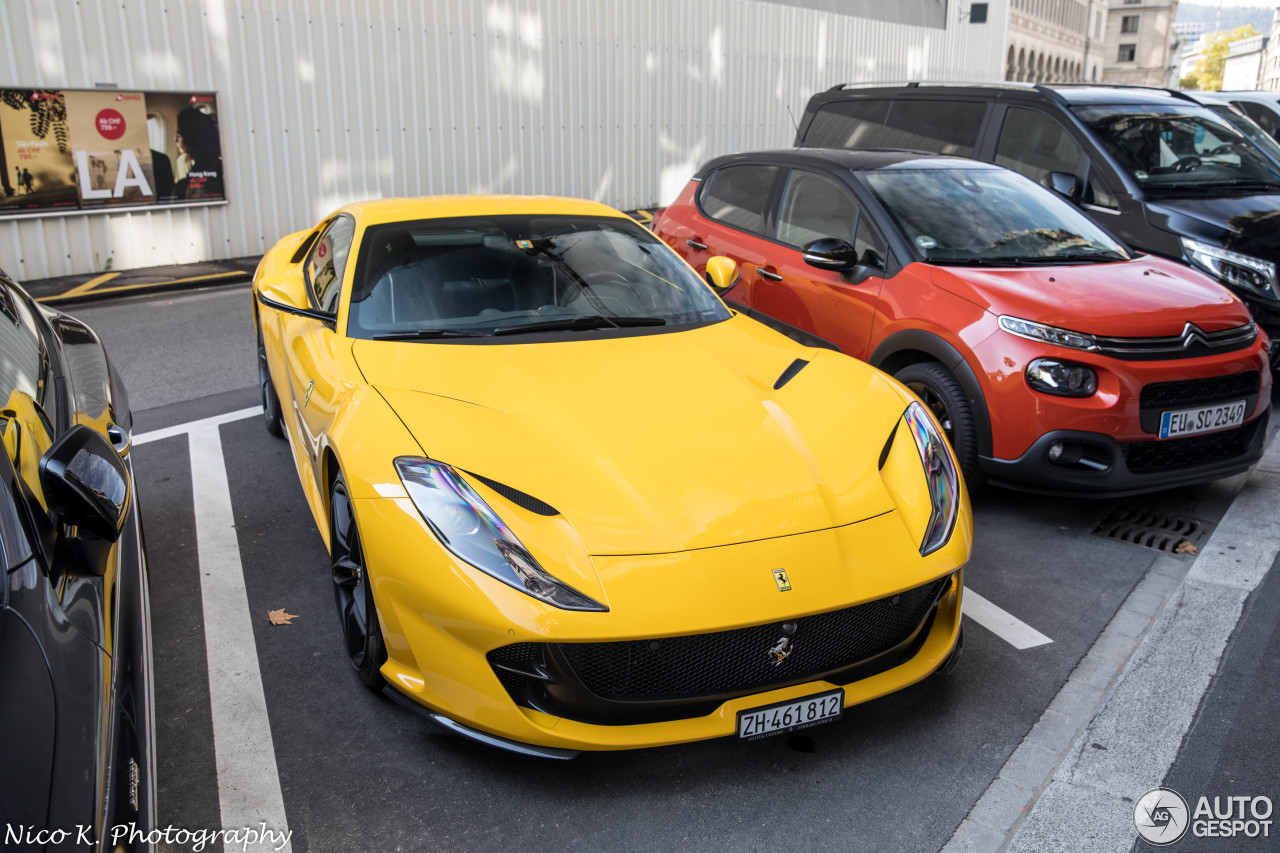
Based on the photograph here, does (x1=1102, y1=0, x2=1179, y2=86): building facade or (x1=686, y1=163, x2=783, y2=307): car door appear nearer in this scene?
(x1=686, y1=163, x2=783, y2=307): car door

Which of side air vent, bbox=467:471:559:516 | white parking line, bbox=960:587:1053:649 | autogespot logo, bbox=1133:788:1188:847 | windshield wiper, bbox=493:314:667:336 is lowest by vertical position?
white parking line, bbox=960:587:1053:649

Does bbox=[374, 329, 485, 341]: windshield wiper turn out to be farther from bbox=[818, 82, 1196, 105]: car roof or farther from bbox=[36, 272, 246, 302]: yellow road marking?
bbox=[36, 272, 246, 302]: yellow road marking

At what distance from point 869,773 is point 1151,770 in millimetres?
803

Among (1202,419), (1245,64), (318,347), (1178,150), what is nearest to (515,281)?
(318,347)

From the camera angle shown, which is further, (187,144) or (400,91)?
(400,91)

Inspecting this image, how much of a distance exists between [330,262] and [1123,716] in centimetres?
355

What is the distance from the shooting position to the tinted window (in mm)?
7543

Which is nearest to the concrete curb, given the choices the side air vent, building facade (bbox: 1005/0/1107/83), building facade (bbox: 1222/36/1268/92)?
the side air vent

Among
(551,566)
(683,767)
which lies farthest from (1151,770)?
(551,566)

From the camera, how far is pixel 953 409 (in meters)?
4.64

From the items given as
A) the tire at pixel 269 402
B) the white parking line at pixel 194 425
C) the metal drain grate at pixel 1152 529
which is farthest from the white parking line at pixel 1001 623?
the white parking line at pixel 194 425

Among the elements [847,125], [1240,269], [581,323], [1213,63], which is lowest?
[1240,269]

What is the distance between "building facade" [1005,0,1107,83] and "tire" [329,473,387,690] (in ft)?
221
